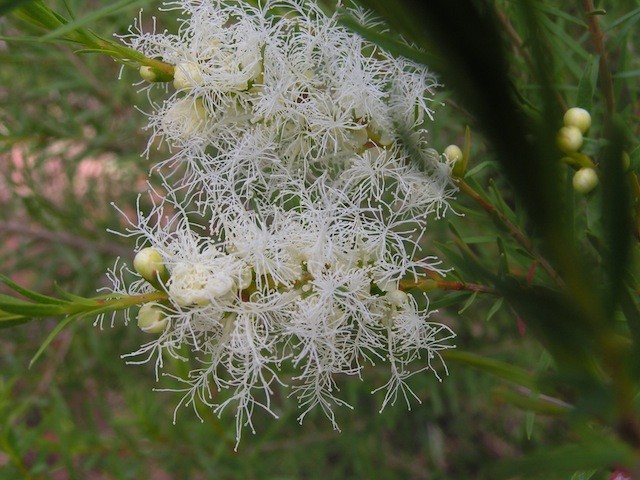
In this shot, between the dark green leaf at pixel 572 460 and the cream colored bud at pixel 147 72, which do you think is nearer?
the dark green leaf at pixel 572 460

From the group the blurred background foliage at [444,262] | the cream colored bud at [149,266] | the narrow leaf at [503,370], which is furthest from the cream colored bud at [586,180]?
the cream colored bud at [149,266]

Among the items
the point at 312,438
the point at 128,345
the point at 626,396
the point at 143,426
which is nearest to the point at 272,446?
the point at 312,438

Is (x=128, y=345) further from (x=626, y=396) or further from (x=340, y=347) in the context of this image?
(x=626, y=396)

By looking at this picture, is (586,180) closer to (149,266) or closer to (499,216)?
(499,216)

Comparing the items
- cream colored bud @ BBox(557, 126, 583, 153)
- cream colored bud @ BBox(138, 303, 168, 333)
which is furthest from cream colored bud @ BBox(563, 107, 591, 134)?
cream colored bud @ BBox(138, 303, 168, 333)

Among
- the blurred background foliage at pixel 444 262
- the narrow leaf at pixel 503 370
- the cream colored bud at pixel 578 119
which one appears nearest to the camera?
the blurred background foliage at pixel 444 262

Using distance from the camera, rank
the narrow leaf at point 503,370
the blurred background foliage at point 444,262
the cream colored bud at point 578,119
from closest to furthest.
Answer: the blurred background foliage at point 444,262 → the narrow leaf at point 503,370 → the cream colored bud at point 578,119

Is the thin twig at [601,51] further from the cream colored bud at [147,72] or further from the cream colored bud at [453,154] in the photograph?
the cream colored bud at [147,72]
